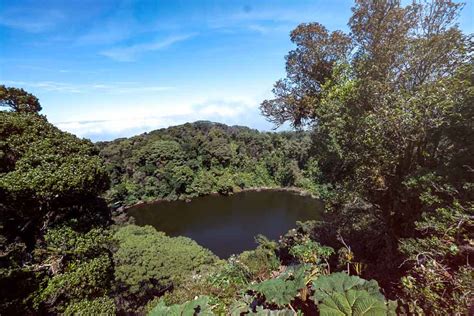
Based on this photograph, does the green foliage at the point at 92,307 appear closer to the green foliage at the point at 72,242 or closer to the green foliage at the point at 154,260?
the green foliage at the point at 72,242

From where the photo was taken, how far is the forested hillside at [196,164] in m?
36.7

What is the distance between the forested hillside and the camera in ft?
120

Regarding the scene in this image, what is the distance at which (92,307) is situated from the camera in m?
5.83

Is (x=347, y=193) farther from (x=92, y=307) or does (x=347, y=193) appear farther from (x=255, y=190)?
(x=255, y=190)

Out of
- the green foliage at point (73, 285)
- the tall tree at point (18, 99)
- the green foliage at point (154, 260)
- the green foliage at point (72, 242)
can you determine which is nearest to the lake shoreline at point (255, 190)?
the green foliage at point (154, 260)

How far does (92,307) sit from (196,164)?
34.6 meters

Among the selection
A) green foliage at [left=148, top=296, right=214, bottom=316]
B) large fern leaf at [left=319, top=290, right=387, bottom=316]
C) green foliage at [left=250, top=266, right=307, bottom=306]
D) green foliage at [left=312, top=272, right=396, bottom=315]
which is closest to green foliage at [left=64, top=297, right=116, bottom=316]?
green foliage at [left=148, top=296, right=214, bottom=316]

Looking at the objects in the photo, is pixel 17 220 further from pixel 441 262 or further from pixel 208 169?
pixel 208 169

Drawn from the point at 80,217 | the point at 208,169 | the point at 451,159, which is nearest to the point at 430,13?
the point at 451,159

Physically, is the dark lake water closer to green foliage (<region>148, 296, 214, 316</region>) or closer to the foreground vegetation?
the foreground vegetation

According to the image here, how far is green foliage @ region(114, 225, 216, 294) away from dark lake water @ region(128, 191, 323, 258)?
548 cm

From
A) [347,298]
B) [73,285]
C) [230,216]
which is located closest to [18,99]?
[73,285]

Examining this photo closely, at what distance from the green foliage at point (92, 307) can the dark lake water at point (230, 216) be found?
49.5 ft

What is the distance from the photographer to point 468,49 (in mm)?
4984
